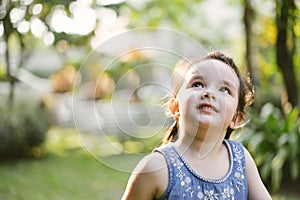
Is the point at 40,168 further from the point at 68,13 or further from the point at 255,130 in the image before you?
the point at 68,13

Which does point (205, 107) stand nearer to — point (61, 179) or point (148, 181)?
point (148, 181)

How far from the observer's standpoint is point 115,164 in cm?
172

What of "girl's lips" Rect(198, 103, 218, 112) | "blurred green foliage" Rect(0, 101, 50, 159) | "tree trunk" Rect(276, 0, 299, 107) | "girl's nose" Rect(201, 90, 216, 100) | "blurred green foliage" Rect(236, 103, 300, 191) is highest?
"girl's nose" Rect(201, 90, 216, 100)

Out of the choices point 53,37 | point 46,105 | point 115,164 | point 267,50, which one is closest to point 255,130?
point 53,37

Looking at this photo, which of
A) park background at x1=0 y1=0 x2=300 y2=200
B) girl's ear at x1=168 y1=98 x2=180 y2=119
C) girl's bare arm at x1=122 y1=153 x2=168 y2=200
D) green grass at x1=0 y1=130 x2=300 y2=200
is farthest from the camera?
green grass at x1=0 y1=130 x2=300 y2=200

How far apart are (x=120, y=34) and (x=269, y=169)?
3664 mm

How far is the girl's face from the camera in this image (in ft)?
4.95

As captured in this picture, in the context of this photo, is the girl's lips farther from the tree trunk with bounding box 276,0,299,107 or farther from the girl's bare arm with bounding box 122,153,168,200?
the tree trunk with bounding box 276,0,299,107

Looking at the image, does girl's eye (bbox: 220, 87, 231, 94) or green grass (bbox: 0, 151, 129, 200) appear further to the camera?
green grass (bbox: 0, 151, 129, 200)

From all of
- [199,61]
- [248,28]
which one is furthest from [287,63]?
[199,61]

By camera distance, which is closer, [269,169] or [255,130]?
[269,169]

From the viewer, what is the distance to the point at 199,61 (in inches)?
63.5

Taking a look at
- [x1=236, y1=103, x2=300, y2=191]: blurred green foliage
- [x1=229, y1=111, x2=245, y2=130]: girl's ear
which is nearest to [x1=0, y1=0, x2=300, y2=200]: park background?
[x1=236, y1=103, x2=300, y2=191]: blurred green foliage

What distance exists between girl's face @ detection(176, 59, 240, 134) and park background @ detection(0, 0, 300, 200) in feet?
0.67
